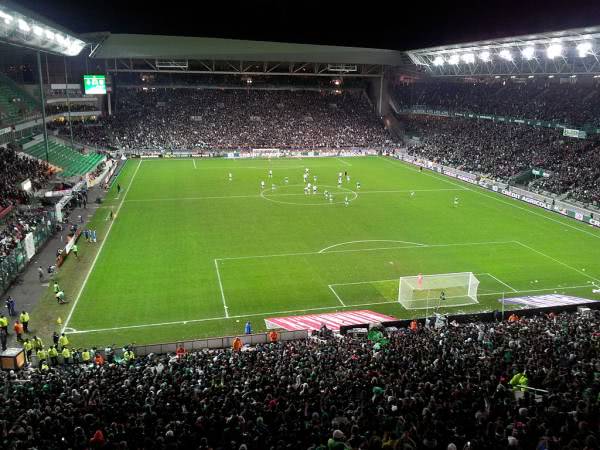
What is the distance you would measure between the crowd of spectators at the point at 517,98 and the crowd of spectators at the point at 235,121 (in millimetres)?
9880

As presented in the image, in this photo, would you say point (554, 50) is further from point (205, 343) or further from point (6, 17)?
point (6, 17)

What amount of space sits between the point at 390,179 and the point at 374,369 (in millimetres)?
45717

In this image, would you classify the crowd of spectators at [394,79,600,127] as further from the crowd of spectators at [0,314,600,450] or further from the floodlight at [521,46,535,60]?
the crowd of spectators at [0,314,600,450]

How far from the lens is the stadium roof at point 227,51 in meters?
73.4

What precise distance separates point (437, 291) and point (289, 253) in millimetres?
9994

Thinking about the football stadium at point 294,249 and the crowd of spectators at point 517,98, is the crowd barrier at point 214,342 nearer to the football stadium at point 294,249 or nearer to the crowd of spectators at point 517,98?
the football stadium at point 294,249

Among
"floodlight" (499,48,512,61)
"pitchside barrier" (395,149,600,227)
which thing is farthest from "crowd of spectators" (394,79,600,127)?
"pitchside barrier" (395,149,600,227)

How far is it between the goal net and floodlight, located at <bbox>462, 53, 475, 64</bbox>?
45640 millimetres

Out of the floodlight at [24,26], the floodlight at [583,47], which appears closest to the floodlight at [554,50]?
the floodlight at [583,47]

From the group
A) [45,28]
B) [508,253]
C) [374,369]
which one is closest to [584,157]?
[508,253]

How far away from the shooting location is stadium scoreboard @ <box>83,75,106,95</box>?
62688mm

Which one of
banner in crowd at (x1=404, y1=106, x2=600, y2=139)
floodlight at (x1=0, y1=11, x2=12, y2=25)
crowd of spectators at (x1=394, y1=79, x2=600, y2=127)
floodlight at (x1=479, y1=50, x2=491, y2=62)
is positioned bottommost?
banner in crowd at (x1=404, y1=106, x2=600, y2=139)

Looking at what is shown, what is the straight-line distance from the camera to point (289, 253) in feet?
107

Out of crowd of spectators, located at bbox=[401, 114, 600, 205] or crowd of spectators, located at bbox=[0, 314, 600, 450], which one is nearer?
crowd of spectators, located at bbox=[0, 314, 600, 450]
